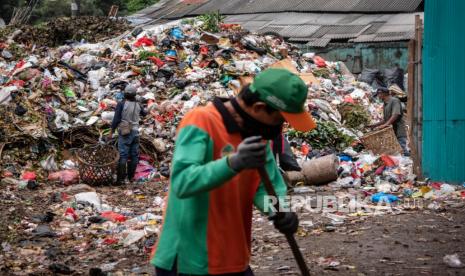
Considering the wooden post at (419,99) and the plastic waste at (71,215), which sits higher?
the wooden post at (419,99)

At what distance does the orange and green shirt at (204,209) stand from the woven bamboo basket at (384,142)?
8.02 m

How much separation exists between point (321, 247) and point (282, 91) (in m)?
3.46

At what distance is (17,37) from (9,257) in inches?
512

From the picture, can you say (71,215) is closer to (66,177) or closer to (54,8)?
(66,177)

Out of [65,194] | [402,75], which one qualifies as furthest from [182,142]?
[402,75]

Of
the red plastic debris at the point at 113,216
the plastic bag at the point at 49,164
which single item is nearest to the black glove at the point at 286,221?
the red plastic debris at the point at 113,216

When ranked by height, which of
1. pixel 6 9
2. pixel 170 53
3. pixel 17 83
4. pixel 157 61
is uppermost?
pixel 6 9

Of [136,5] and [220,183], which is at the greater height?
[136,5]

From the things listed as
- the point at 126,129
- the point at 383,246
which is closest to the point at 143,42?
the point at 126,129

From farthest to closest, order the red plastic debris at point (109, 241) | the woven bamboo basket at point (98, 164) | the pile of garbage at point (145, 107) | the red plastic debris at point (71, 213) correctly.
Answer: the woven bamboo basket at point (98, 164) → the pile of garbage at point (145, 107) → the red plastic debris at point (71, 213) → the red plastic debris at point (109, 241)

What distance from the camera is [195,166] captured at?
2.38m

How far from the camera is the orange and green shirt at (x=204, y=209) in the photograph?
244 cm

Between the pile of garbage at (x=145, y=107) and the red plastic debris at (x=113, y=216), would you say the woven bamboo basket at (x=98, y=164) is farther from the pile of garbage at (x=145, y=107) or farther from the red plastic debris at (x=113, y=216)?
the red plastic debris at (x=113, y=216)

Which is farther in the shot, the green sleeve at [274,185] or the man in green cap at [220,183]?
the green sleeve at [274,185]
